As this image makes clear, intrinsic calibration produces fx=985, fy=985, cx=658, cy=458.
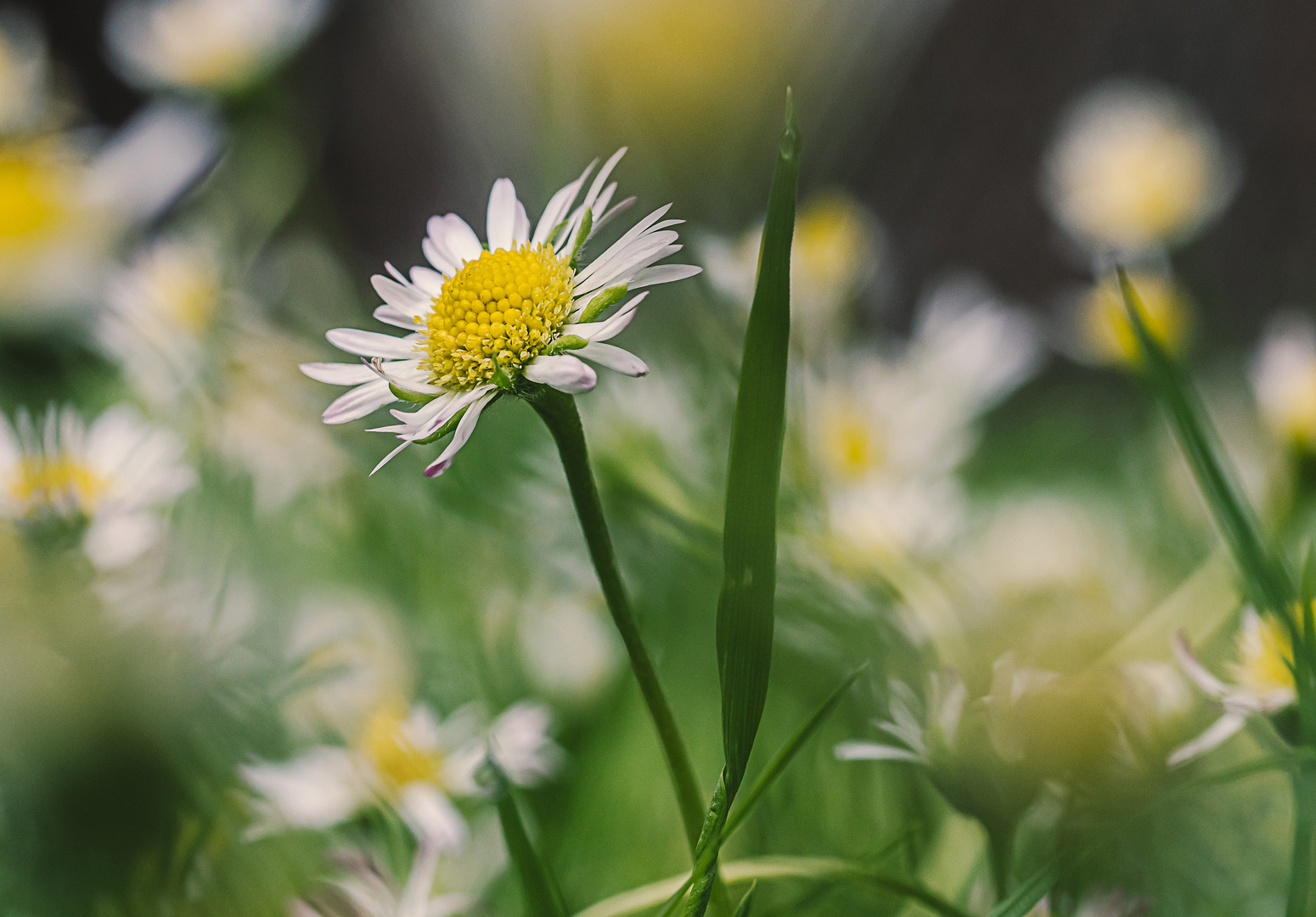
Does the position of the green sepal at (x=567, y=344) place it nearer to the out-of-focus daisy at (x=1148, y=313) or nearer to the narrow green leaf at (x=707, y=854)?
the narrow green leaf at (x=707, y=854)

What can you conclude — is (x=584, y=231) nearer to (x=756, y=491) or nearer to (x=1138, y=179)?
(x=756, y=491)

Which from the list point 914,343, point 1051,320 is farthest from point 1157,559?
point 1051,320

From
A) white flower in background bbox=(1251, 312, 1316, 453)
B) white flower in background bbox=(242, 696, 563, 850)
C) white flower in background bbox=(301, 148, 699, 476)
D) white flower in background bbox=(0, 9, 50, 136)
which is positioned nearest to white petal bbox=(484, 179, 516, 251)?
white flower in background bbox=(301, 148, 699, 476)

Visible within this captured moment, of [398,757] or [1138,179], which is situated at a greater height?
[1138,179]

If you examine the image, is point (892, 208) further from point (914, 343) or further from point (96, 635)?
point (96, 635)

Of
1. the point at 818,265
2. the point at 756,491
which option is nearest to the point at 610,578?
the point at 756,491

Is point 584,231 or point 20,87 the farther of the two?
point 20,87

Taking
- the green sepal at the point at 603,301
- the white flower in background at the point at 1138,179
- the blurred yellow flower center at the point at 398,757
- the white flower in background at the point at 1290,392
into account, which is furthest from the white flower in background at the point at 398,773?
the white flower in background at the point at 1138,179
